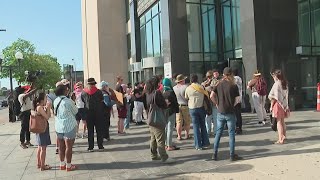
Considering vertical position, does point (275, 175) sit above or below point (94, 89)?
below

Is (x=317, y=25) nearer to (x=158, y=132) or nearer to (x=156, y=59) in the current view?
(x=156, y=59)

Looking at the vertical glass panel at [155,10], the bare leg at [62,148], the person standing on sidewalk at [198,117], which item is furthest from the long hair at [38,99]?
the vertical glass panel at [155,10]

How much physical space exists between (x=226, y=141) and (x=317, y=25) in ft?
38.5

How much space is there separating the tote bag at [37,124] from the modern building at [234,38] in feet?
30.3

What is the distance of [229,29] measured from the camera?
840 inches

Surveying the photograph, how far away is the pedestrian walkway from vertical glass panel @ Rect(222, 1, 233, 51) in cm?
1046

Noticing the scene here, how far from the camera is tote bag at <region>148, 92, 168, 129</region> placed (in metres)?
7.95

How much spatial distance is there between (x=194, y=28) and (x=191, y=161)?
15813mm

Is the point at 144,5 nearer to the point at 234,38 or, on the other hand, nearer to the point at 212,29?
the point at 212,29

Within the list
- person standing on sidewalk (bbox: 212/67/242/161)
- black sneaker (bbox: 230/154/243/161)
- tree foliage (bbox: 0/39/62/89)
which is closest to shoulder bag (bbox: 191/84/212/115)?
person standing on sidewalk (bbox: 212/67/242/161)

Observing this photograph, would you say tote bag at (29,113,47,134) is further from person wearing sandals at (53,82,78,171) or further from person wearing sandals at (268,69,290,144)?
person wearing sandals at (268,69,290,144)

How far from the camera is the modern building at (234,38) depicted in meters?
16.2

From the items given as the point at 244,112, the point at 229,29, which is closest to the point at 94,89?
the point at 244,112

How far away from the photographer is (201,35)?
22859mm
